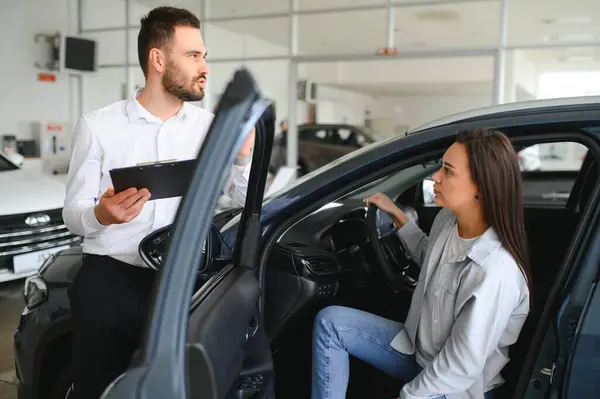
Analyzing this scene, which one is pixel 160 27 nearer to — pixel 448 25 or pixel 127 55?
pixel 127 55

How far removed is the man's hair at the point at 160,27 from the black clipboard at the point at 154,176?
1.53 feet

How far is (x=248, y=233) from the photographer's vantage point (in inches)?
65.7

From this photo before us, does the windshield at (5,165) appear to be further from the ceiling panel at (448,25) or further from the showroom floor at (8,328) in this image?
the ceiling panel at (448,25)

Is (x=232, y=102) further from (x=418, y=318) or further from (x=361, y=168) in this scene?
(x=418, y=318)

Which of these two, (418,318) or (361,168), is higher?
(361,168)

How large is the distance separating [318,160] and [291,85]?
307cm

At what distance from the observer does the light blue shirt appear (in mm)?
1469

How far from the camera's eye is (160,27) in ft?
5.52

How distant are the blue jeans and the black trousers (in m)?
0.59

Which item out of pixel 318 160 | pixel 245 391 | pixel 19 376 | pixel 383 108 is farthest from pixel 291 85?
pixel 383 108

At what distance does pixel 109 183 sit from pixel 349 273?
39.2 inches

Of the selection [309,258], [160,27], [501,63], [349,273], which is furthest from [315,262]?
[501,63]

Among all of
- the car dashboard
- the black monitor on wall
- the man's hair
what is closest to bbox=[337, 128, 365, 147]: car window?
the black monitor on wall

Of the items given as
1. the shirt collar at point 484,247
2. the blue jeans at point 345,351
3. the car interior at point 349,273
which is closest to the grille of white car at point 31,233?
the car interior at point 349,273
